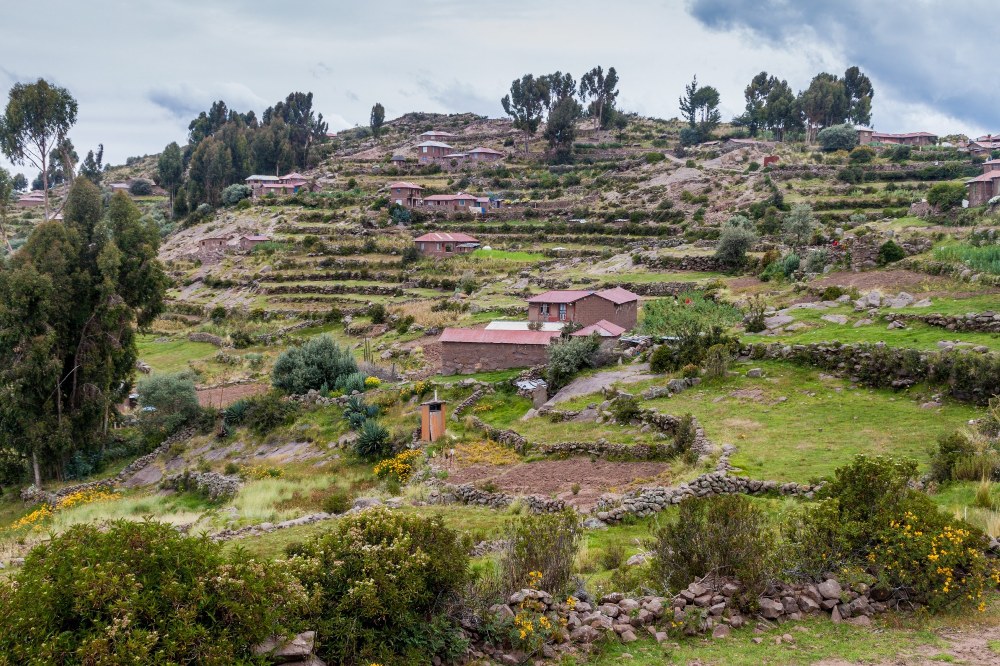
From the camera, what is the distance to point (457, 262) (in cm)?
6184

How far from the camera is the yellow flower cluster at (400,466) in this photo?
65.3 ft

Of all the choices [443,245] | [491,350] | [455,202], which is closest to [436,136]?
[455,202]

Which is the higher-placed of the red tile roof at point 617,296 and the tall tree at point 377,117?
the tall tree at point 377,117

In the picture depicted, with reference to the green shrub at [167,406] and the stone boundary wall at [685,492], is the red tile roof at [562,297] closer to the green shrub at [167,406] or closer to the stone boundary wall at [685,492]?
the green shrub at [167,406]

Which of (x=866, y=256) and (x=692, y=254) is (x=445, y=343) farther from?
(x=692, y=254)

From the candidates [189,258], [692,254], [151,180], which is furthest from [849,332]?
[151,180]

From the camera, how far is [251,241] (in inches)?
2928

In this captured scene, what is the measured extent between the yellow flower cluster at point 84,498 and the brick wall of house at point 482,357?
12.9 m

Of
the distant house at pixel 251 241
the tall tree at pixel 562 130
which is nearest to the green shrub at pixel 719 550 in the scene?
the distant house at pixel 251 241

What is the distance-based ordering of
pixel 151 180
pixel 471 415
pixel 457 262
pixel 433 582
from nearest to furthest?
pixel 433 582, pixel 471 415, pixel 457 262, pixel 151 180

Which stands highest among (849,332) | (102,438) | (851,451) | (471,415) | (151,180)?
(151,180)

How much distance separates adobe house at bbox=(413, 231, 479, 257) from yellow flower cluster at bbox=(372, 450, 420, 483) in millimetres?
44993

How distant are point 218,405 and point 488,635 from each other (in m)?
27.7

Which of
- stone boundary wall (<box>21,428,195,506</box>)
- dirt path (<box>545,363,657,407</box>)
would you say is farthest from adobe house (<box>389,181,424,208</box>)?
dirt path (<box>545,363,657,407</box>)
